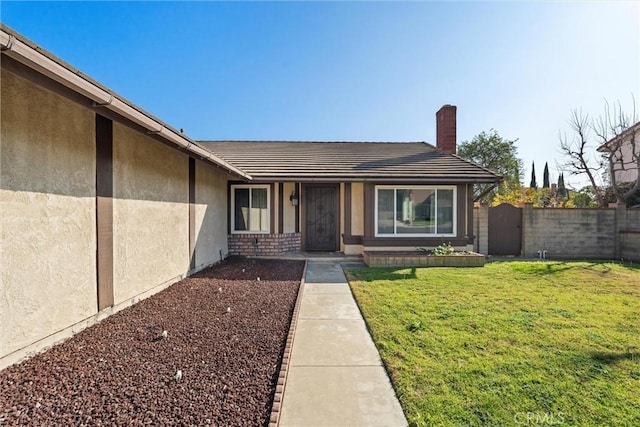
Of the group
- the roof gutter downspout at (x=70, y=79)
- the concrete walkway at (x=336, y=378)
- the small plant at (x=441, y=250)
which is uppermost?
the roof gutter downspout at (x=70, y=79)

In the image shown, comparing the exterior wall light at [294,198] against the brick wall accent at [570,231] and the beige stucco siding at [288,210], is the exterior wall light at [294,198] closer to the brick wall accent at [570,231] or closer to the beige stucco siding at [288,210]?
the beige stucco siding at [288,210]

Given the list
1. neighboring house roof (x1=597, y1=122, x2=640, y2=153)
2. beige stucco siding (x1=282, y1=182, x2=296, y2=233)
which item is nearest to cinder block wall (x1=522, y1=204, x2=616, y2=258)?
neighboring house roof (x1=597, y1=122, x2=640, y2=153)

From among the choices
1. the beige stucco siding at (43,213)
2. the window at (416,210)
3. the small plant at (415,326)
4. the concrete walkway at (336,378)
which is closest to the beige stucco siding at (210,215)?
the beige stucco siding at (43,213)

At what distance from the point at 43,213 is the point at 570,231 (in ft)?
49.5

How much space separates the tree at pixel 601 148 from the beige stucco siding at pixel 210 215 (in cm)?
1724

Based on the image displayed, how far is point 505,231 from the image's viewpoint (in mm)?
11477

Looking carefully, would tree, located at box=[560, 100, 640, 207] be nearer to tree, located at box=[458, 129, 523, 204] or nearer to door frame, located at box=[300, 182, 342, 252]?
tree, located at box=[458, 129, 523, 204]

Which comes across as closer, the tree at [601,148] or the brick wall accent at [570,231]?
the brick wall accent at [570,231]

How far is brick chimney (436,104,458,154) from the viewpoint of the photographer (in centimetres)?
1289

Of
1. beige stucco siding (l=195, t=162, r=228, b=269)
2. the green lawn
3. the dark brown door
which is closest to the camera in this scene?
the green lawn

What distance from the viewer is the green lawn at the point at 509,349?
2.52m

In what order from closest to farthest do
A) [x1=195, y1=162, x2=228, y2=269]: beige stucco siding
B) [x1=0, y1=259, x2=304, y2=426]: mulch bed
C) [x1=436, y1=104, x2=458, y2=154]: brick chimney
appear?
[x1=0, y1=259, x2=304, y2=426]: mulch bed → [x1=195, y1=162, x2=228, y2=269]: beige stucco siding → [x1=436, y1=104, x2=458, y2=154]: brick chimney

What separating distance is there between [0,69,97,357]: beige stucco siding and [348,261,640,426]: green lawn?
12.9 feet

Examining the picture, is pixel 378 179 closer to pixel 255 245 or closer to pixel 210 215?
pixel 255 245
